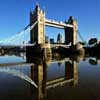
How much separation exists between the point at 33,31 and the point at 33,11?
720cm

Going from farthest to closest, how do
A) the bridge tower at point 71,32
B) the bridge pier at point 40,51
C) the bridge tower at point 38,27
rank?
the bridge tower at point 71,32 < the bridge tower at point 38,27 < the bridge pier at point 40,51

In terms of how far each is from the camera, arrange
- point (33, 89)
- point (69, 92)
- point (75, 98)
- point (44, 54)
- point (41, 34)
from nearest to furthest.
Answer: point (75, 98) < point (69, 92) < point (33, 89) < point (44, 54) < point (41, 34)

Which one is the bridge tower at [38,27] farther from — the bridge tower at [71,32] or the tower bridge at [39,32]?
the bridge tower at [71,32]

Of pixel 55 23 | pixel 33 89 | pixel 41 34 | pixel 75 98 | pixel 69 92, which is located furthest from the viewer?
pixel 55 23

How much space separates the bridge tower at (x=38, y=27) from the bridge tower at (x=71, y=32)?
21512 millimetres

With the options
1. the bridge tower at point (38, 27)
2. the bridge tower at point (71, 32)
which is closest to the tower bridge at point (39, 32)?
the bridge tower at point (38, 27)

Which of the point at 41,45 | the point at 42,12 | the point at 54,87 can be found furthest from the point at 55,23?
the point at 54,87

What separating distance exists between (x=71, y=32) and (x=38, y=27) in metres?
25.1

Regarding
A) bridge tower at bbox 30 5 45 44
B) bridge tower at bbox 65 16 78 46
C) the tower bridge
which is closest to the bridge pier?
the tower bridge

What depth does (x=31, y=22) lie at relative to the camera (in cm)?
6975

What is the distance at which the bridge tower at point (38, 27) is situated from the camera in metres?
64.8

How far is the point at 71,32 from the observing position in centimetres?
8625

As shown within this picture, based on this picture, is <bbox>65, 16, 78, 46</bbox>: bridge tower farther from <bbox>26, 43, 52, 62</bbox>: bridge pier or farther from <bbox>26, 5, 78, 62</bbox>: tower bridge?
<bbox>26, 43, 52, 62</bbox>: bridge pier

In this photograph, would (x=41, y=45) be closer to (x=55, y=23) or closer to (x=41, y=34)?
(x=41, y=34)
